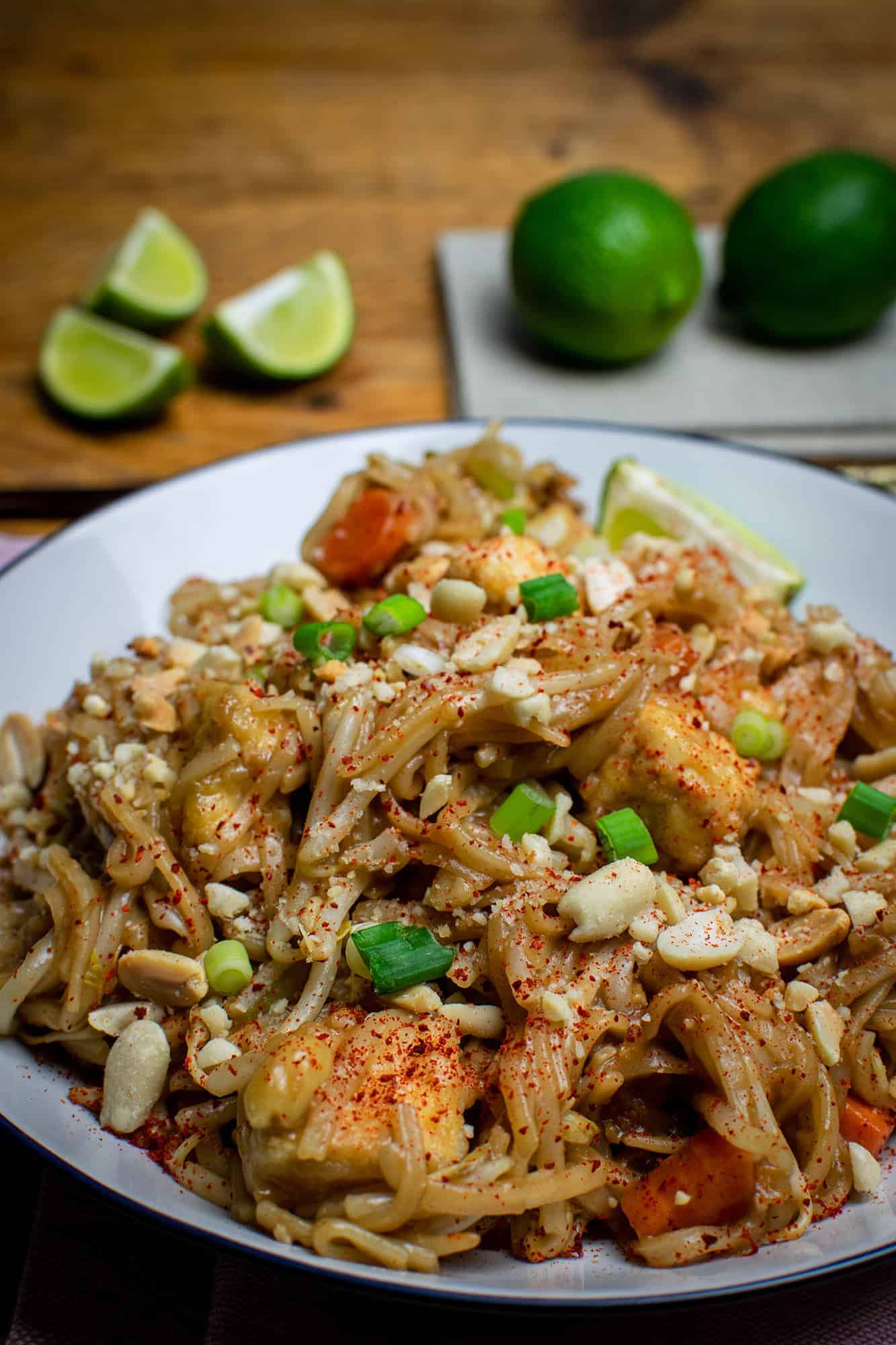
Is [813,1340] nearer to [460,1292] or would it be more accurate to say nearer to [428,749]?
[460,1292]

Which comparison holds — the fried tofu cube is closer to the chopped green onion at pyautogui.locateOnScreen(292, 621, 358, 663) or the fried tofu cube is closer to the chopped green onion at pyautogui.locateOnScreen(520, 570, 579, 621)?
the chopped green onion at pyautogui.locateOnScreen(520, 570, 579, 621)

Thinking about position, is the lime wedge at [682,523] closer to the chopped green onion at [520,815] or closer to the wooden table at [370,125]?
the chopped green onion at [520,815]

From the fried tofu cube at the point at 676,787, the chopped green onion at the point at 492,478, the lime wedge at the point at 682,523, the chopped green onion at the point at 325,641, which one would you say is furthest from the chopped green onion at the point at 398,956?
the lime wedge at the point at 682,523

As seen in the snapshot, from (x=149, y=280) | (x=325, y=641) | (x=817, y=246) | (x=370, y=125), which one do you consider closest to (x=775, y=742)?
(x=325, y=641)

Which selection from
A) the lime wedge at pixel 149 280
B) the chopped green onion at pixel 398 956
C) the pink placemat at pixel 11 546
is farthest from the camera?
the lime wedge at pixel 149 280

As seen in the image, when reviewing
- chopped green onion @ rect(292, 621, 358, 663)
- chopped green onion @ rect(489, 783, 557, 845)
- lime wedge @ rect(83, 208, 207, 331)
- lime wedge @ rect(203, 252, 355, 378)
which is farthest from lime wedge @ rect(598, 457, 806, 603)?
lime wedge @ rect(83, 208, 207, 331)
